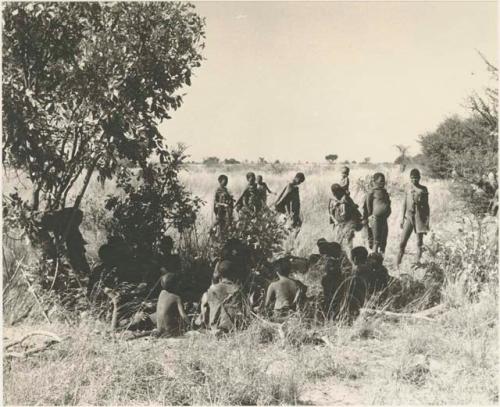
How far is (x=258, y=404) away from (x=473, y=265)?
11.8 feet

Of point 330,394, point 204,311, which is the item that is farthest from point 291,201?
point 330,394

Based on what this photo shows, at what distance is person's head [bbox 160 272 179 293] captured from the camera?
557cm

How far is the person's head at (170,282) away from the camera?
5570 millimetres

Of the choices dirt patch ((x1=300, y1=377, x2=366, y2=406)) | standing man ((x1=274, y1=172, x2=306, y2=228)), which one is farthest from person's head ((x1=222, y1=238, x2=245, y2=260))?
standing man ((x1=274, y1=172, x2=306, y2=228))

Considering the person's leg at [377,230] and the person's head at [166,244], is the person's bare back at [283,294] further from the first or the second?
the person's leg at [377,230]

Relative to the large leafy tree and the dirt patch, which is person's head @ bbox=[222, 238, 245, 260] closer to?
the large leafy tree

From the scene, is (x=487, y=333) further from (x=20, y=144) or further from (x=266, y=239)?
(x=20, y=144)

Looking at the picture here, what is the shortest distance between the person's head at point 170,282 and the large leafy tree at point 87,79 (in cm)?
125

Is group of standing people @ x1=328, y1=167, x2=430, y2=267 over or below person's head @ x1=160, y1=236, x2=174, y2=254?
over

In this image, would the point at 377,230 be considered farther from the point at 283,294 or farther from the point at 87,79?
the point at 87,79

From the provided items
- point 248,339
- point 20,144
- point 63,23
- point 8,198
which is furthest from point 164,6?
point 248,339

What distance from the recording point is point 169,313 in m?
5.53

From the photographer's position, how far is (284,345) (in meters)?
5.19

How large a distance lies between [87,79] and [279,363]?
3.28 m
